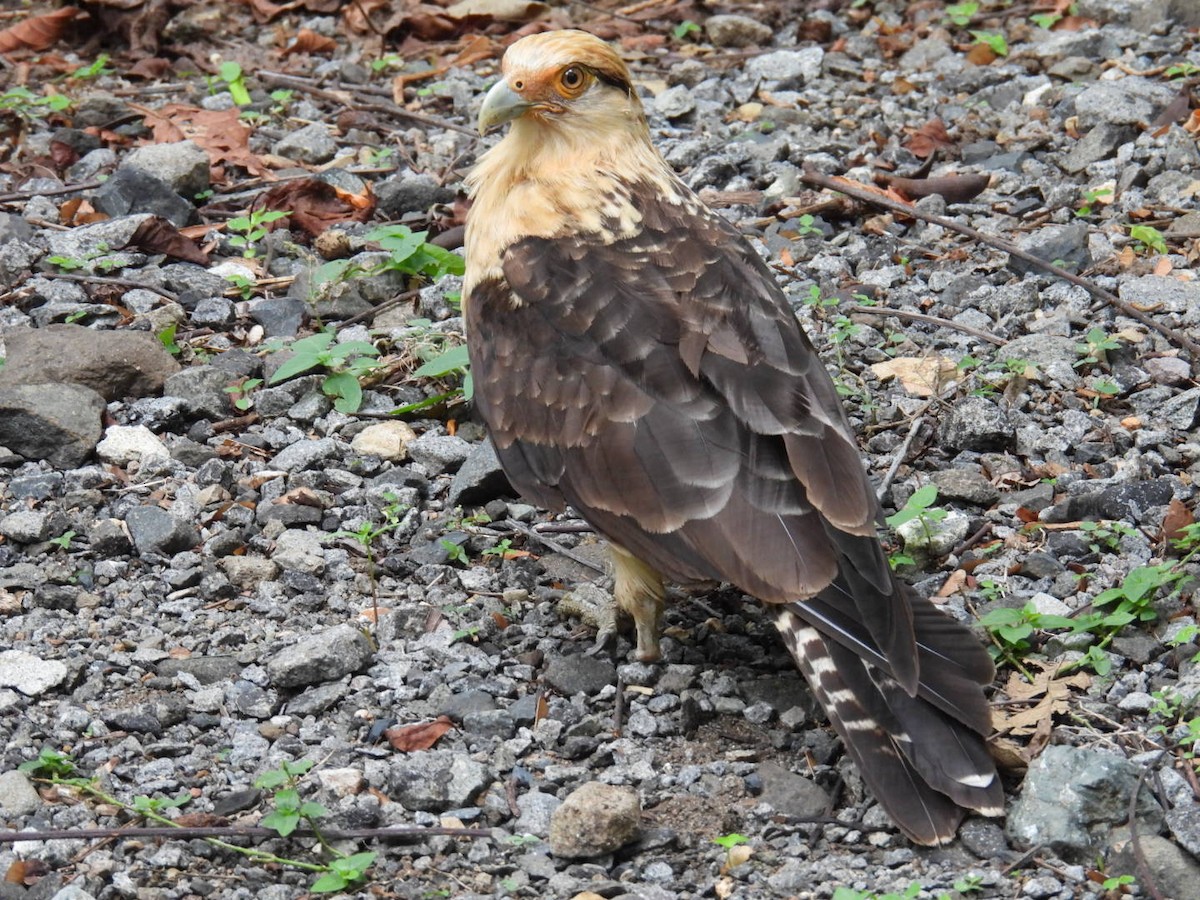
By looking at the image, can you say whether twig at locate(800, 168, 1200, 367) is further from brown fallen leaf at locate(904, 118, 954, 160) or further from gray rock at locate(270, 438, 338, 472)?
gray rock at locate(270, 438, 338, 472)

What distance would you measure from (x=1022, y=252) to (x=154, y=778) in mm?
4393

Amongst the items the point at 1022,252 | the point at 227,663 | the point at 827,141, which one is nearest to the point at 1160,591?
the point at 1022,252

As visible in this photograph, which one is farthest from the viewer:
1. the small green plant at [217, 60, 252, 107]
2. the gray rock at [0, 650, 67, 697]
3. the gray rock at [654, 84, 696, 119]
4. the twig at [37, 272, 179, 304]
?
the small green plant at [217, 60, 252, 107]

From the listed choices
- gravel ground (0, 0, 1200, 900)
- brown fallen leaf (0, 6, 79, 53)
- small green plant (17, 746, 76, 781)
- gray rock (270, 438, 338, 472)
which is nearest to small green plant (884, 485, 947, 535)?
gravel ground (0, 0, 1200, 900)

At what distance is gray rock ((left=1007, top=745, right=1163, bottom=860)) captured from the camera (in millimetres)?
4223

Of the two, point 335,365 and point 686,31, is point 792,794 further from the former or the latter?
point 686,31

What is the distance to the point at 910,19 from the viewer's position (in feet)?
31.9

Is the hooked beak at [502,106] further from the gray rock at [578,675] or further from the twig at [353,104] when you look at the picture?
the twig at [353,104]

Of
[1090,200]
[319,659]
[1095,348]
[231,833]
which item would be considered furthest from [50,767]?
[1090,200]

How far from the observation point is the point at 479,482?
5926 millimetres

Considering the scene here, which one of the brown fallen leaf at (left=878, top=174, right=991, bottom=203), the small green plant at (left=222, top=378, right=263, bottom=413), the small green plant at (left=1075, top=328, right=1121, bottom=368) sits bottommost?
the small green plant at (left=222, top=378, right=263, bottom=413)

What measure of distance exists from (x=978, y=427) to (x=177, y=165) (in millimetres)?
4217

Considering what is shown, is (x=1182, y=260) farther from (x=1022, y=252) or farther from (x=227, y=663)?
(x=227, y=663)

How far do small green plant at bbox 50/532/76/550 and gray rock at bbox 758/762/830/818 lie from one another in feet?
8.55
